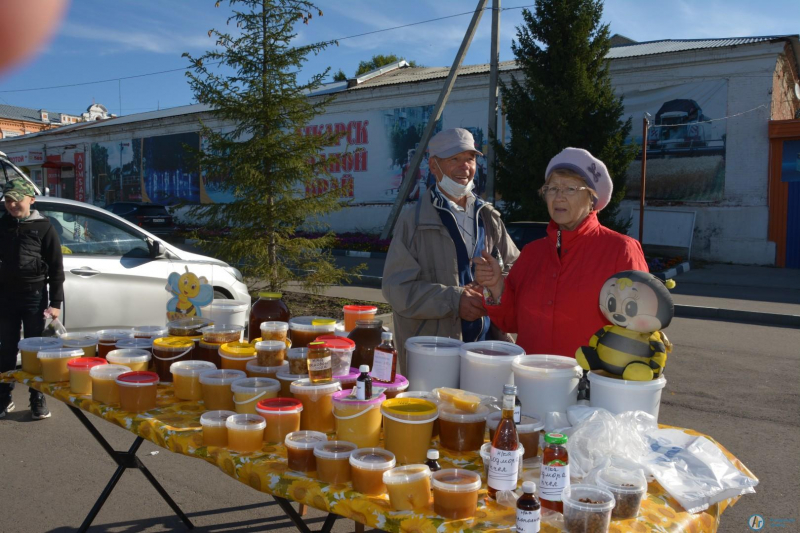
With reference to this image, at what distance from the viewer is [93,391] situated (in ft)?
9.90

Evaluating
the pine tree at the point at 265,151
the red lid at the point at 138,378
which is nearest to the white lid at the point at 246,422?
the red lid at the point at 138,378

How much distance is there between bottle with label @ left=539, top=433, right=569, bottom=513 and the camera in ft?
6.20

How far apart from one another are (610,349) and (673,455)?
1.37 ft

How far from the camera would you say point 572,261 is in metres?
2.91

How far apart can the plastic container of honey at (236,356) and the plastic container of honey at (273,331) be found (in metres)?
0.11

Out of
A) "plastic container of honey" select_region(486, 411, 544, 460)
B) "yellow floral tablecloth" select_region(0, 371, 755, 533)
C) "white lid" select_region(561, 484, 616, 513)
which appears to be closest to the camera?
"white lid" select_region(561, 484, 616, 513)

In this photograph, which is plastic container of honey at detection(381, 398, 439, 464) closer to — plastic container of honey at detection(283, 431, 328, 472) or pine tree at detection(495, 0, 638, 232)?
plastic container of honey at detection(283, 431, 328, 472)

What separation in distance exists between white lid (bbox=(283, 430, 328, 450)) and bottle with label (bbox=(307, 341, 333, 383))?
0.85ft

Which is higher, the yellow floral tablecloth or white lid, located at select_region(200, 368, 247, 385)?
white lid, located at select_region(200, 368, 247, 385)

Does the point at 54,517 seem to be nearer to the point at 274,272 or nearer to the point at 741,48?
the point at 274,272

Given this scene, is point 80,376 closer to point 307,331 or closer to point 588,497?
point 307,331

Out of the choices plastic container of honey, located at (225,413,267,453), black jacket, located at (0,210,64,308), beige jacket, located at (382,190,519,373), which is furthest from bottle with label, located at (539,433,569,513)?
black jacket, located at (0,210,64,308)

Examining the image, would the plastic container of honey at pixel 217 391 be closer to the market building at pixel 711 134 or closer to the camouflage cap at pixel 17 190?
the camouflage cap at pixel 17 190

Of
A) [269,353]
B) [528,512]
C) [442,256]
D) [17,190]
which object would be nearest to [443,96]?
[17,190]
